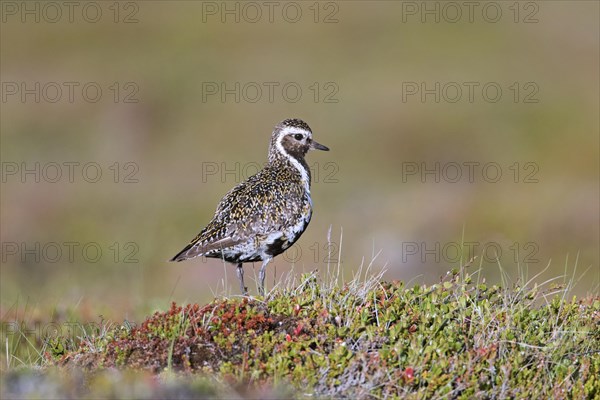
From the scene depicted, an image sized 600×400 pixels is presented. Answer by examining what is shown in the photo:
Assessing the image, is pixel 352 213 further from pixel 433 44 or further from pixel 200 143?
pixel 433 44

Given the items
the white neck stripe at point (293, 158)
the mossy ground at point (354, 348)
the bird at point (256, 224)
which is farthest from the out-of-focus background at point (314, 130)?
the mossy ground at point (354, 348)

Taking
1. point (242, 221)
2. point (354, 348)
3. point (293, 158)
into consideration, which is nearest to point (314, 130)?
point (293, 158)

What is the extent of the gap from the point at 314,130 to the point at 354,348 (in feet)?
67.1

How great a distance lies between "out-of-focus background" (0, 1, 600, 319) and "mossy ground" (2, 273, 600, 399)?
20.2 ft

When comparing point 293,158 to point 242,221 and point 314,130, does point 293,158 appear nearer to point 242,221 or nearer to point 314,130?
point 242,221

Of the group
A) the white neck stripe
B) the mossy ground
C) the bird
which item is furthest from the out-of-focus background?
the mossy ground

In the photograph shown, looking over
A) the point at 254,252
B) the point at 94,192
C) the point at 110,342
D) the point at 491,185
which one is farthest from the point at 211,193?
the point at 110,342

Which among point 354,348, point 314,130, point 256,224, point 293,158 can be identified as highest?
point 293,158

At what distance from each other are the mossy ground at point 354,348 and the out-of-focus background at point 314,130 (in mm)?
6146

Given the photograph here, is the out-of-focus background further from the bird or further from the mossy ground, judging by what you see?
the mossy ground

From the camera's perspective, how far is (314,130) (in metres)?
26.8

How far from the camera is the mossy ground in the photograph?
6160 millimetres

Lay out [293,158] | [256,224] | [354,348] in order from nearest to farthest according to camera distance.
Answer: [354,348]
[256,224]
[293,158]

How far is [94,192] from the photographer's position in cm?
2570
